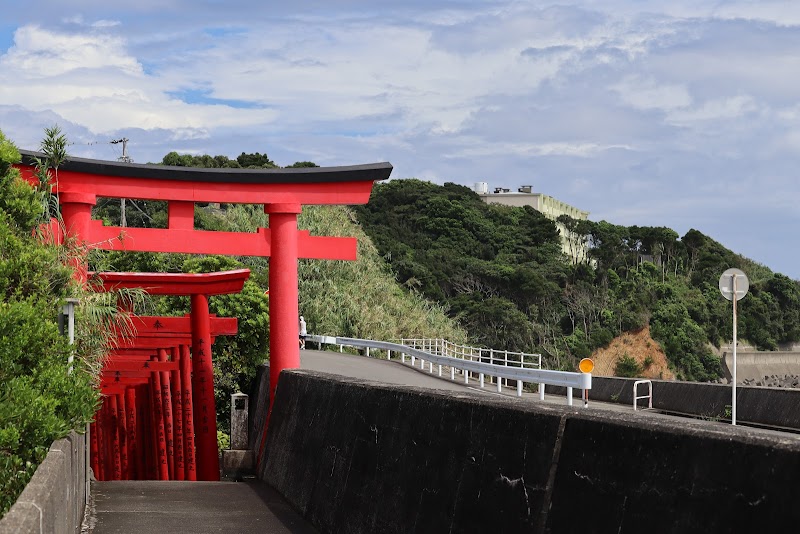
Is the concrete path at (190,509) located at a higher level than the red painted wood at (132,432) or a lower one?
higher

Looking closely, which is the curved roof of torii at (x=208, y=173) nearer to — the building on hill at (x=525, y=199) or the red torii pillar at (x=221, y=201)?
the red torii pillar at (x=221, y=201)

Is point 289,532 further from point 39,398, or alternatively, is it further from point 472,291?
point 472,291

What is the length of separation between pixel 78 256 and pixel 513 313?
65.0 meters

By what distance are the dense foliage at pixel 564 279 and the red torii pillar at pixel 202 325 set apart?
49.0 m

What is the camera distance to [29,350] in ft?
37.3

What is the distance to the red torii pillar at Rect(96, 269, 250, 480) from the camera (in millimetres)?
24438

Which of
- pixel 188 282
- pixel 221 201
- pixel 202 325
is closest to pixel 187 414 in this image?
pixel 202 325

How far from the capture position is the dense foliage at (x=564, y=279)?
81750mm

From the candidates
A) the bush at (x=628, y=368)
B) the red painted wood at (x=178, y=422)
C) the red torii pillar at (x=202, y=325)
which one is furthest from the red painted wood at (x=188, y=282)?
the bush at (x=628, y=368)

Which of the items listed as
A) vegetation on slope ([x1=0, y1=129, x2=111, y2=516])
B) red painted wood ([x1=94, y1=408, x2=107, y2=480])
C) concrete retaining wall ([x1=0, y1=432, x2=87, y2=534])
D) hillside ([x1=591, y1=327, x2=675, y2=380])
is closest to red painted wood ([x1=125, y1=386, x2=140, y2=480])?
red painted wood ([x1=94, y1=408, x2=107, y2=480])

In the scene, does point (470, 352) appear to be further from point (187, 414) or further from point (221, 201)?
point (221, 201)

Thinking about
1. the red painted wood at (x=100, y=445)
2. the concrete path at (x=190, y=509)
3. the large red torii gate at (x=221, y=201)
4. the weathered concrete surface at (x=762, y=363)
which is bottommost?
the weathered concrete surface at (x=762, y=363)

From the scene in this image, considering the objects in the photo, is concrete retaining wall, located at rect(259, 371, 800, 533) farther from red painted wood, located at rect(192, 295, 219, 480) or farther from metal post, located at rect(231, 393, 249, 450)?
red painted wood, located at rect(192, 295, 219, 480)

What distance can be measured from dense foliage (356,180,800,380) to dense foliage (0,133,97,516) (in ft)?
197
